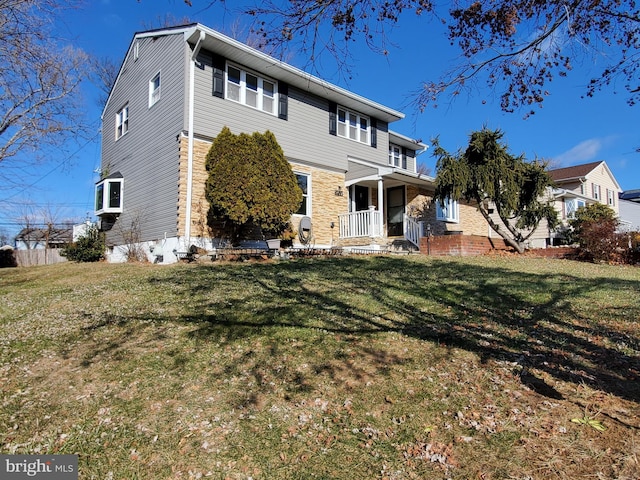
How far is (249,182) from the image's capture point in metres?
11.1

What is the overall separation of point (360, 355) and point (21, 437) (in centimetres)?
288

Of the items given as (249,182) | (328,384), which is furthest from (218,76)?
(328,384)

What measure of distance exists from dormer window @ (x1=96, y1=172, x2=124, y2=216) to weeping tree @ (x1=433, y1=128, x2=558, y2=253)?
1160 cm

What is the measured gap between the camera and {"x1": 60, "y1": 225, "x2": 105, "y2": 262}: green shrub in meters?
15.0

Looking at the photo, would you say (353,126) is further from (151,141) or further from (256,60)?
(151,141)

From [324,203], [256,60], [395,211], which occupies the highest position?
[256,60]

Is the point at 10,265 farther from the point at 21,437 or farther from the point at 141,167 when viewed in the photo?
the point at 21,437

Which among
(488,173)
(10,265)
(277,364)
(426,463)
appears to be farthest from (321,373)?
(10,265)

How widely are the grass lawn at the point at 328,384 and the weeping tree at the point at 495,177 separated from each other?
284 inches

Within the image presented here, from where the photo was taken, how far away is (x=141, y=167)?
14.3 meters

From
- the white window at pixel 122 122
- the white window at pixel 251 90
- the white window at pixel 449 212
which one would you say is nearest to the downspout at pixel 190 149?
the white window at pixel 251 90

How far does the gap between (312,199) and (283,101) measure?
3.59 meters

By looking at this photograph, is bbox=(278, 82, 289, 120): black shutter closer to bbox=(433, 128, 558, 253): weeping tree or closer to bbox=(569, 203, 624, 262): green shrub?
bbox=(433, 128, 558, 253): weeping tree

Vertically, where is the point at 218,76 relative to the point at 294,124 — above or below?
above
